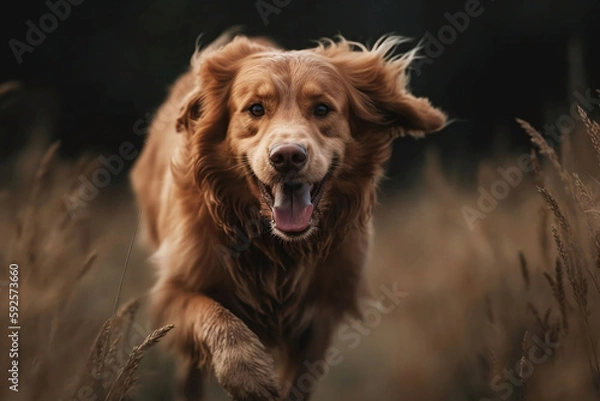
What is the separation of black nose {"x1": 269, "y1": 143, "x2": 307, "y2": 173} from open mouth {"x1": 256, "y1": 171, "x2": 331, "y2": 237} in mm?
147

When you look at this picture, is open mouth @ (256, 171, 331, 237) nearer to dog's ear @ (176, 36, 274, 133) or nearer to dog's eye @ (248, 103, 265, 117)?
dog's eye @ (248, 103, 265, 117)

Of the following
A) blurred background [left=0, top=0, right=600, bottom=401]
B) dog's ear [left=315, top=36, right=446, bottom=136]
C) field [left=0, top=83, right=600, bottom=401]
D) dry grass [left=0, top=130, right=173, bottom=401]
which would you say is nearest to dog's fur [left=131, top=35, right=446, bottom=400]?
dog's ear [left=315, top=36, right=446, bottom=136]

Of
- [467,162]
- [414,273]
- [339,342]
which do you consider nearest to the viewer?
[339,342]

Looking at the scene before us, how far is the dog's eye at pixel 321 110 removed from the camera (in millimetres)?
3852

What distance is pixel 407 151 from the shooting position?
5.81 meters

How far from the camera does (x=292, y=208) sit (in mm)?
3762

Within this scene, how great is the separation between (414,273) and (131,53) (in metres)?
2.02

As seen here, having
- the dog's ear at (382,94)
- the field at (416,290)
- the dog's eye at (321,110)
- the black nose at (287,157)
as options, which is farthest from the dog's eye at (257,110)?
the field at (416,290)

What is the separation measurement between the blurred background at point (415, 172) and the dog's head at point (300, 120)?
63 cm

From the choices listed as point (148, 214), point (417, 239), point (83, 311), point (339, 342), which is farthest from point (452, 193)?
point (83, 311)

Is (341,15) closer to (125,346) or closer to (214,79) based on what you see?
(214,79)

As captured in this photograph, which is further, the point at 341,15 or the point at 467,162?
the point at 467,162

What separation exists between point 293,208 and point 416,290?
1.47 metres

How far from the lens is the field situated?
10.7 ft
